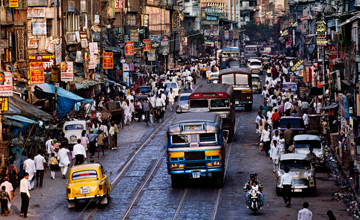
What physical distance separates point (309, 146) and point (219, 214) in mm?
9043

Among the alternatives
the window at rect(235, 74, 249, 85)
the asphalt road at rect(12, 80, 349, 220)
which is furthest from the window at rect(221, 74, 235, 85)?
the asphalt road at rect(12, 80, 349, 220)

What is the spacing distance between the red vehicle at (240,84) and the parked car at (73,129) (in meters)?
16.0

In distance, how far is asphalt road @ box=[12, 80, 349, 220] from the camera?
23703mm

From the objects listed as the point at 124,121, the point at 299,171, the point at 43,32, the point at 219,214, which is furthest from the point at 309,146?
the point at 43,32

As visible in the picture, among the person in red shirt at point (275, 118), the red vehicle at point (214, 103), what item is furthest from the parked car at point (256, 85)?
the red vehicle at point (214, 103)

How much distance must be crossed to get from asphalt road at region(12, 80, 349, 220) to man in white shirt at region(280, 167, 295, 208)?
33 cm

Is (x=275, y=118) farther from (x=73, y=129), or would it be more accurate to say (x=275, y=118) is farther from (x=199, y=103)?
(x=73, y=129)

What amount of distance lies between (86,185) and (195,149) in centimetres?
473

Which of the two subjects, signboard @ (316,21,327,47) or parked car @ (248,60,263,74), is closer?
signboard @ (316,21,327,47)

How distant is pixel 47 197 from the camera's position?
1055 inches

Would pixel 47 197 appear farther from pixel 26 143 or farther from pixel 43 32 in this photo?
pixel 43 32

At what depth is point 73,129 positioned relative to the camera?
37062mm

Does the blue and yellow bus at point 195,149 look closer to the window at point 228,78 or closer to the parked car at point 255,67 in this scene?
the window at point 228,78

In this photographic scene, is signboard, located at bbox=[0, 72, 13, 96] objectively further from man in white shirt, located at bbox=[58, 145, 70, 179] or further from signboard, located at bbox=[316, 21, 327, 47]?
signboard, located at bbox=[316, 21, 327, 47]
